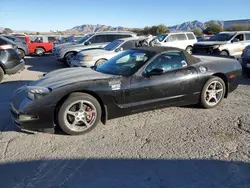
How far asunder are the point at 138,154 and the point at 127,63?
2079mm

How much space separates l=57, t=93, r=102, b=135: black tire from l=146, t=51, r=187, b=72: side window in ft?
3.94

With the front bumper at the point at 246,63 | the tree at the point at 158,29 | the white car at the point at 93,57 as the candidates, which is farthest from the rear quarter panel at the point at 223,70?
the tree at the point at 158,29

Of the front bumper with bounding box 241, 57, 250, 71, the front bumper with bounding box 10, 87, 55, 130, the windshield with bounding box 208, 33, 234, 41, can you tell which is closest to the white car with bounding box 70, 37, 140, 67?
the front bumper with bounding box 241, 57, 250, 71

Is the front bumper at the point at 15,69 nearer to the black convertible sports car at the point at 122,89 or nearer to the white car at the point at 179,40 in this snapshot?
the black convertible sports car at the point at 122,89

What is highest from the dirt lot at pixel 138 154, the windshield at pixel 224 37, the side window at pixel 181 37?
the side window at pixel 181 37

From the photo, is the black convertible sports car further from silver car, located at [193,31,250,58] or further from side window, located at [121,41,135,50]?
silver car, located at [193,31,250,58]

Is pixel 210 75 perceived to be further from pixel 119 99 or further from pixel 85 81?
pixel 85 81

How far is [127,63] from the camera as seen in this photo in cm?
476

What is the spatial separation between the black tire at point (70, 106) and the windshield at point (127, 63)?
2.66 feet

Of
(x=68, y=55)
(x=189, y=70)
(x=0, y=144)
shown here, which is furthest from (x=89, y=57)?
(x=0, y=144)

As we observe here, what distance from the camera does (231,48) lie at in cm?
1255

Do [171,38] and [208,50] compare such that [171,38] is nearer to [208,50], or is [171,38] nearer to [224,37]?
[208,50]

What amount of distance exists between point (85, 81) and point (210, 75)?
264cm

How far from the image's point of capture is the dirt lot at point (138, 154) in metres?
2.74
